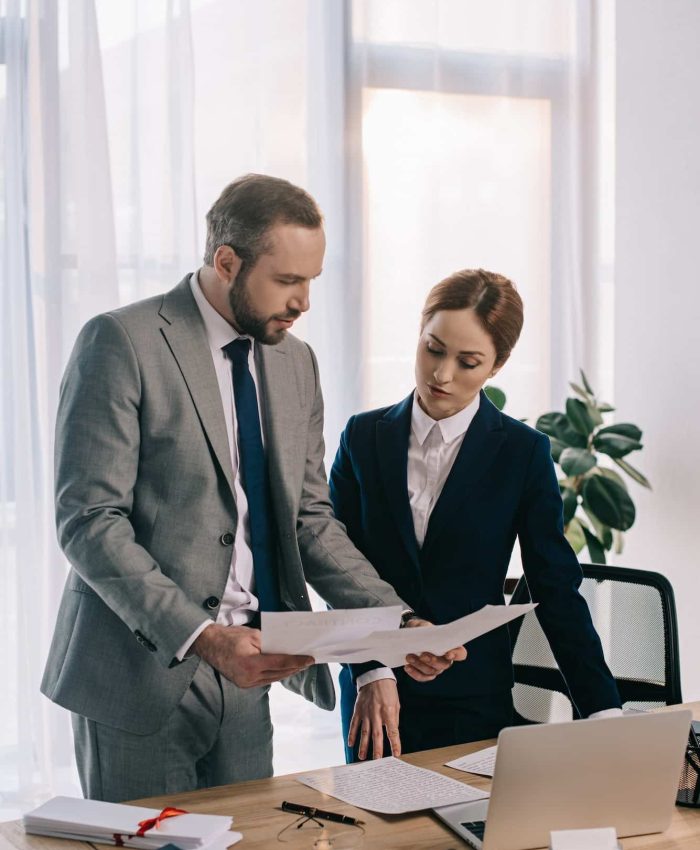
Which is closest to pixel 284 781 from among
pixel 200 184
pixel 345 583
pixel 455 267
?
pixel 345 583

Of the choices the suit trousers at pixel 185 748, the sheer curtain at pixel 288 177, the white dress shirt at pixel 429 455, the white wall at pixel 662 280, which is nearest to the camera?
the suit trousers at pixel 185 748

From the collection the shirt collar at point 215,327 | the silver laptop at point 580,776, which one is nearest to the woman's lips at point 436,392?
the shirt collar at point 215,327

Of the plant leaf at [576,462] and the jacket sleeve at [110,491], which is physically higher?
the jacket sleeve at [110,491]

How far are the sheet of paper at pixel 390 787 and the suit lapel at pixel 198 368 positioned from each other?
0.51 metres

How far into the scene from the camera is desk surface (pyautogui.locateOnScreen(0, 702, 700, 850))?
4.78ft

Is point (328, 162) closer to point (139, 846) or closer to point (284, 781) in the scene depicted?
point (284, 781)

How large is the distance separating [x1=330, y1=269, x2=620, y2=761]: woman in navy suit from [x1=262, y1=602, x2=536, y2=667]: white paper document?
439mm

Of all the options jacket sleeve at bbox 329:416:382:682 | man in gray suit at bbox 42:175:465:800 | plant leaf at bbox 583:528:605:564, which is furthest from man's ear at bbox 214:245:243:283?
plant leaf at bbox 583:528:605:564

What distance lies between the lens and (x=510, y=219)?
4094 mm

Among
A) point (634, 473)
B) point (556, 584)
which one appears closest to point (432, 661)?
point (556, 584)

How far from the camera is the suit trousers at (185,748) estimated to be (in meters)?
1.79

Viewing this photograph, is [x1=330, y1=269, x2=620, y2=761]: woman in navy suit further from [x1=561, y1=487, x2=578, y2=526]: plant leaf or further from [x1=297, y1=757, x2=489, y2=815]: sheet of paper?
[x1=561, y1=487, x2=578, y2=526]: plant leaf

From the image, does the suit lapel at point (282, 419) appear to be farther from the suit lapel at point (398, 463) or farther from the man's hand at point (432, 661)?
the man's hand at point (432, 661)

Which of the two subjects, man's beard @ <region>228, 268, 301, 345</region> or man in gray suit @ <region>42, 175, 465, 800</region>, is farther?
man's beard @ <region>228, 268, 301, 345</region>
